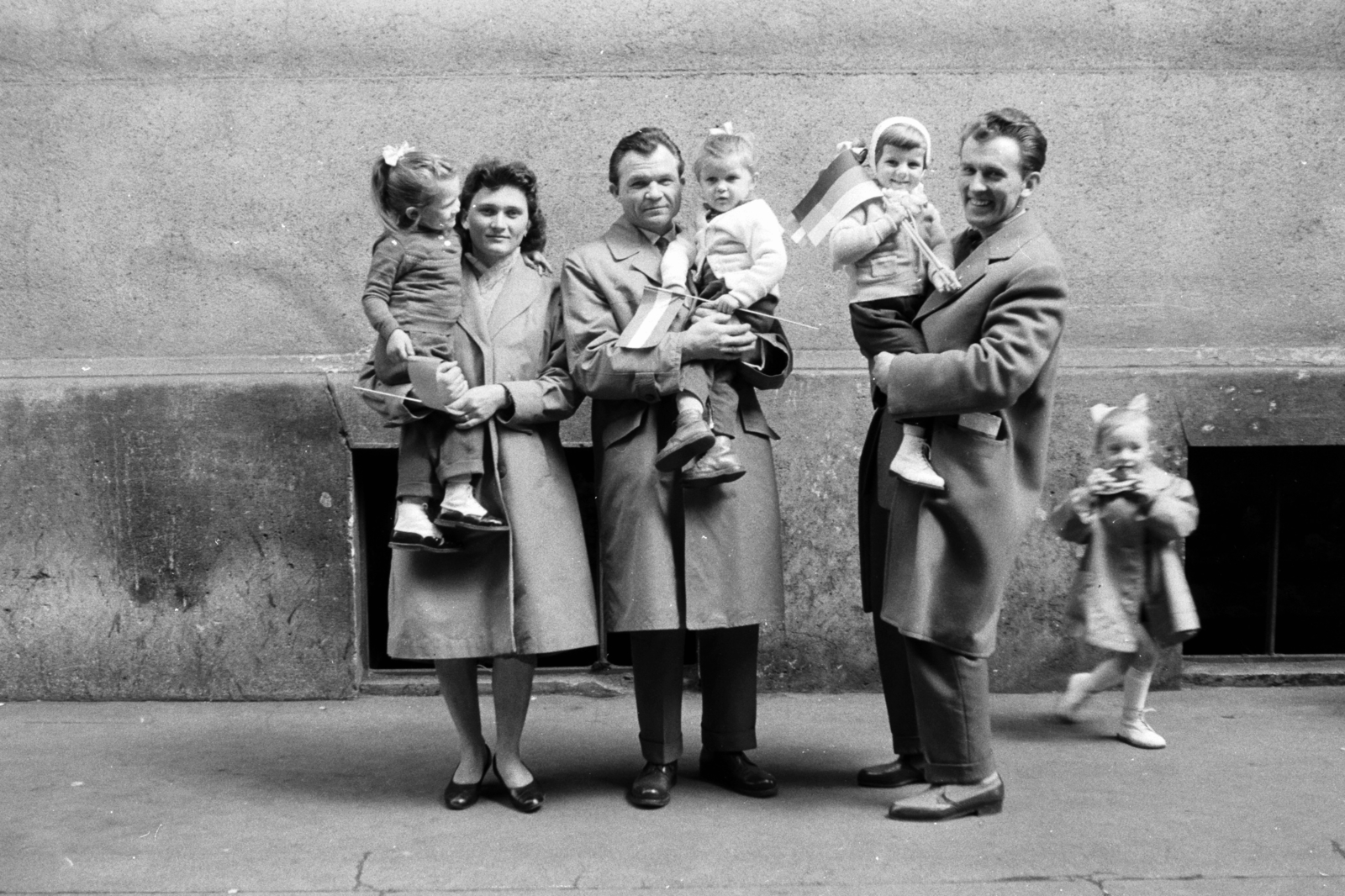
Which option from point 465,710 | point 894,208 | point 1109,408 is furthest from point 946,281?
point 465,710

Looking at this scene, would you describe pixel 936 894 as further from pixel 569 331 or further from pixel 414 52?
pixel 414 52

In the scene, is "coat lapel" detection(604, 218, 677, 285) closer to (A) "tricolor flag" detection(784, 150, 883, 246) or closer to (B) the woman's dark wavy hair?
(B) the woman's dark wavy hair

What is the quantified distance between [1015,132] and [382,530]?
288 cm

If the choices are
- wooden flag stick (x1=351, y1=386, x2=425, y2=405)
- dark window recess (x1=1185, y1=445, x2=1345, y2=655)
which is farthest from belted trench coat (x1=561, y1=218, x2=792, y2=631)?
dark window recess (x1=1185, y1=445, x2=1345, y2=655)

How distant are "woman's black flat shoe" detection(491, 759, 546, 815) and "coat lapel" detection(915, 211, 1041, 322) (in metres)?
1.78

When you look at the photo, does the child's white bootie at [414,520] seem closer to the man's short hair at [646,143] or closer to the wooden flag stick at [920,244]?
the man's short hair at [646,143]

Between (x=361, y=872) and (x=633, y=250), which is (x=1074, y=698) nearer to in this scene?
(x=633, y=250)

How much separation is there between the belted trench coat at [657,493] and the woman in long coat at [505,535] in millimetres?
114

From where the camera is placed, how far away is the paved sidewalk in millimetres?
3689

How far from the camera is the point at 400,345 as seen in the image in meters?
4.09

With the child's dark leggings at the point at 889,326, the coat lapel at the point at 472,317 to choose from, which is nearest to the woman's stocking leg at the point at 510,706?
the coat lapel at the point at 472,317

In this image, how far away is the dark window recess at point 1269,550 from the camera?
5617 millimetres

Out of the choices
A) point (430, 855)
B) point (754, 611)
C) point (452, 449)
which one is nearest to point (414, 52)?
point (452, 449)

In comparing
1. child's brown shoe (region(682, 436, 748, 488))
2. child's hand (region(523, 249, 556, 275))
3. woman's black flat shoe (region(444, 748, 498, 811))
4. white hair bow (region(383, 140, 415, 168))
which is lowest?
woman's black flat shoe (region(444, 748, 498, 811))
